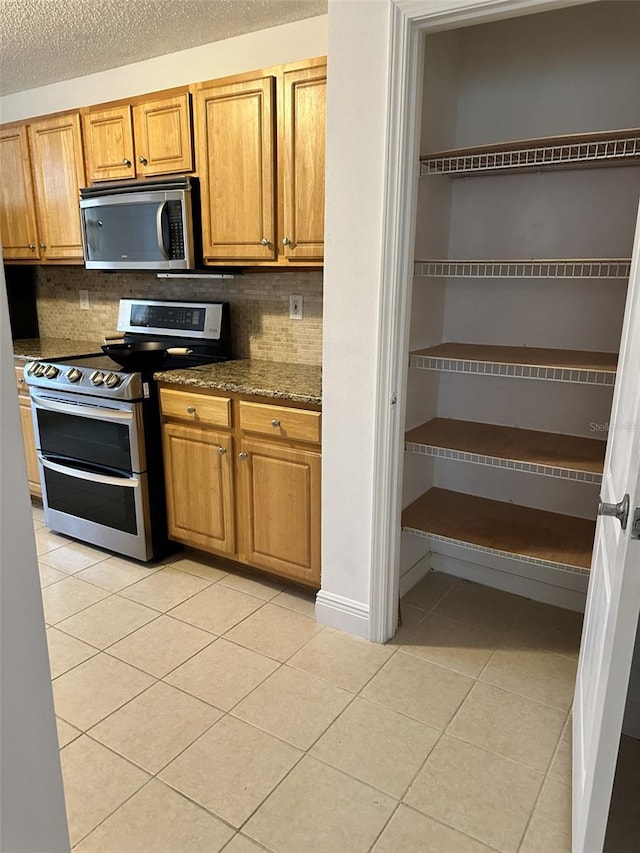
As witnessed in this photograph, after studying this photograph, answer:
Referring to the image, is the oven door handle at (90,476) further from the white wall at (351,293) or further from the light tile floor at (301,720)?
the white wall at (351,293)

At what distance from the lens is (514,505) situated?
2.49m

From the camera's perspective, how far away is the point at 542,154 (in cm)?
197

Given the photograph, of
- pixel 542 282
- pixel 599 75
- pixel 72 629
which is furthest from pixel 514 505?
pixel 72 629

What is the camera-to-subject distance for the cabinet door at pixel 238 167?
2336 millimetres

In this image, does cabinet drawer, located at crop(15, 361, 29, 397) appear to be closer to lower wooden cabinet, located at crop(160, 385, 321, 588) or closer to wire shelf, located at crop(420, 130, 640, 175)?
lower wooden cabinet, located at crop(160, 385, 321, 588)

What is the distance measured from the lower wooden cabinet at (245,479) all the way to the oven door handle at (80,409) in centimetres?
19

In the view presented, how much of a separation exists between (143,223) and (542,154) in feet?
5.75

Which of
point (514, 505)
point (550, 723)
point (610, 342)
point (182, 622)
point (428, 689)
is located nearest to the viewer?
point (550, 723)

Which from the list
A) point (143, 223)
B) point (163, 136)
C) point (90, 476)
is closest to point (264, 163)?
point (163, 136)

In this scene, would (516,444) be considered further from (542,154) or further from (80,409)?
(80,409)

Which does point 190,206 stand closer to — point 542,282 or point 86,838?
point 542,282

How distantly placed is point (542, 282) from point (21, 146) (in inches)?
113

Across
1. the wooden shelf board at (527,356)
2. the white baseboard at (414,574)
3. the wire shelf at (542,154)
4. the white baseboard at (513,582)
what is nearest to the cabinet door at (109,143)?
the wire shelf at (542,154)

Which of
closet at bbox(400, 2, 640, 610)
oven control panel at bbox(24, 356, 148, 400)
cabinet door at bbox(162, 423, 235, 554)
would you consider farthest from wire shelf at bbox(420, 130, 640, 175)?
oven control panel at bbox(24, 356, 148, 400)
